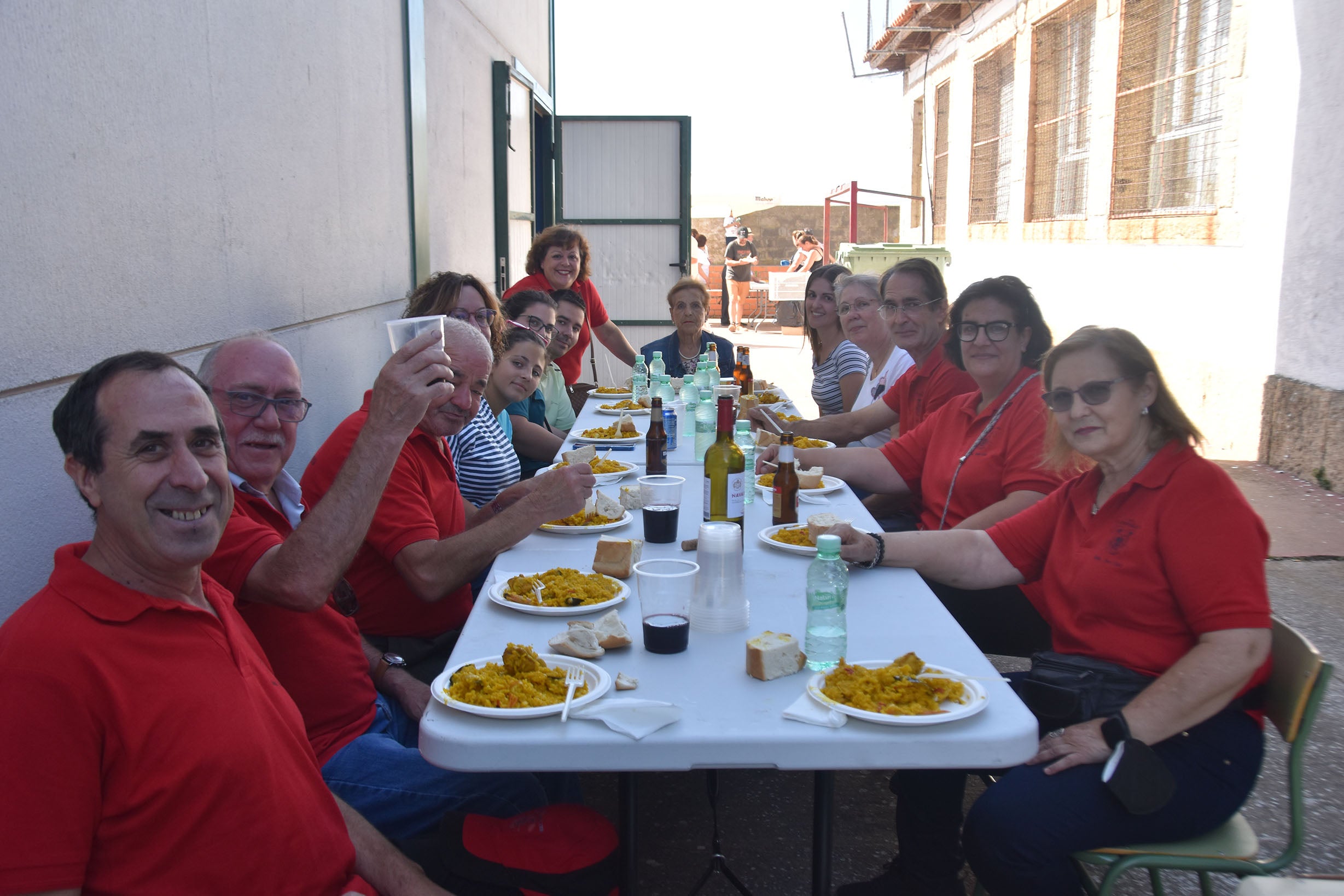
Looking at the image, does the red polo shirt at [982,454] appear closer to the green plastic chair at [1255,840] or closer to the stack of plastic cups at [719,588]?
the green plastic chair at [1255,840]

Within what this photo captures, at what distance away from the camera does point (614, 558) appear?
2297 mm

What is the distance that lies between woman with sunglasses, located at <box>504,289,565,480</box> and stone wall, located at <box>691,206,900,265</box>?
1881 cm

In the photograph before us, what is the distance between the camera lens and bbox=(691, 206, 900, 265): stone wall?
922 inches

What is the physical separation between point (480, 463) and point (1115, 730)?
7.49 ft

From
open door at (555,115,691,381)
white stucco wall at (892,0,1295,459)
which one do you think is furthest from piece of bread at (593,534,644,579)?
open door at (555,115,691,381)

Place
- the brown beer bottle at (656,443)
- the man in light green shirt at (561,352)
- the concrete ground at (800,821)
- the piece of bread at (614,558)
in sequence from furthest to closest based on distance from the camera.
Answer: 1. the man in light green shirt at (561,352)
2. the brown beer bottle at (656,443)
3. the concrete ground at (800,821)
4. the piece of bread at (614,558)

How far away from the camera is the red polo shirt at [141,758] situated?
122cm

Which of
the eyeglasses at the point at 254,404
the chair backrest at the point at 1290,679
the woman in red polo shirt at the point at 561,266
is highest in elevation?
the woman in red polo shirt at the point at 561,266

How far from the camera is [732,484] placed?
2.54 meters

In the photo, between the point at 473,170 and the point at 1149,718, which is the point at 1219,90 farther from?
the point at 1149,718

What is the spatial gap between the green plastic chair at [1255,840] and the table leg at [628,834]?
82 cm

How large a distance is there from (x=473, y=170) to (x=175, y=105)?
4569 millimetres

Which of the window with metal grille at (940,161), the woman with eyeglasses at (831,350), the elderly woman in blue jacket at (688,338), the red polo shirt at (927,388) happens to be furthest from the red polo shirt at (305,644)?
the window with metal grille at (940,161)

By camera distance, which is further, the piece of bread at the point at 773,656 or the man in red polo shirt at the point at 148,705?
the piece of bread at the point at 773,656
